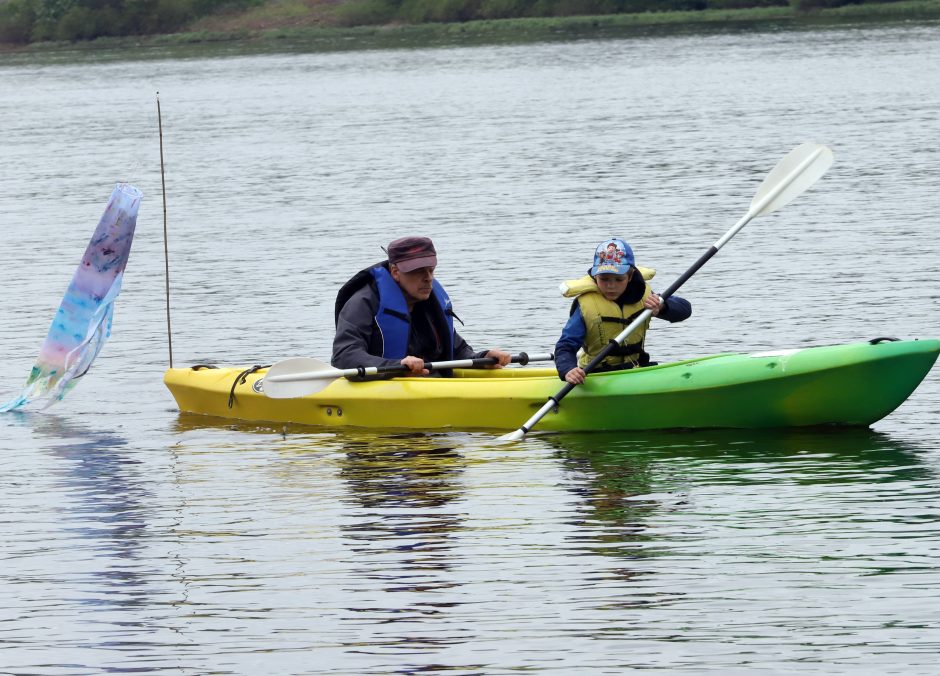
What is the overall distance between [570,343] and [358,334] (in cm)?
136

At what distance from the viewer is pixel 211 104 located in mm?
46312

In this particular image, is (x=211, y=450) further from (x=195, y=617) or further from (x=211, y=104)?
(x=211, y=104)

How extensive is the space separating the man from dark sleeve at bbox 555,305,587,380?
0.76 meters

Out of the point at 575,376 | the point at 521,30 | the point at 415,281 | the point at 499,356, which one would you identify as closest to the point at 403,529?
the point at 575,376

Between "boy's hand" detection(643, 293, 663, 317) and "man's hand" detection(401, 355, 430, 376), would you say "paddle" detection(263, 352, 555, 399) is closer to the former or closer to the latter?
"man's hand" detection(401, 355, 430, 376)

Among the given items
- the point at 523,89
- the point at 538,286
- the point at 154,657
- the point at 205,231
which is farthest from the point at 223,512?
the point at 523,89

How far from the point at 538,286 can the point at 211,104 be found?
101 ft

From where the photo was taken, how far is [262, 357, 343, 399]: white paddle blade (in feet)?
34.3

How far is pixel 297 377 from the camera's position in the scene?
10445 millimetres

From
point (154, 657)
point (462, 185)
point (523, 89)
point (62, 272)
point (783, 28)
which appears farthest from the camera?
point (783, 28)

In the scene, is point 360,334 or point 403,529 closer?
point 403,529

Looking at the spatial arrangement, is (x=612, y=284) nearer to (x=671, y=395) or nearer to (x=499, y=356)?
(x=671, y=395)

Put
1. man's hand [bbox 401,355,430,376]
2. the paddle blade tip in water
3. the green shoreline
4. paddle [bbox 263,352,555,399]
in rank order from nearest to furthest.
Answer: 1. the paddle blade tip in water
2. man's hand [bbox 401,355,430,376]
3. paddle [bbox 263,352,555,399]
4. the green shoreline

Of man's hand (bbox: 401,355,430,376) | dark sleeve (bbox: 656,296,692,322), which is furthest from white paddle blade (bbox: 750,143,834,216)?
man's hand (bbox: 401,355,430,376)
